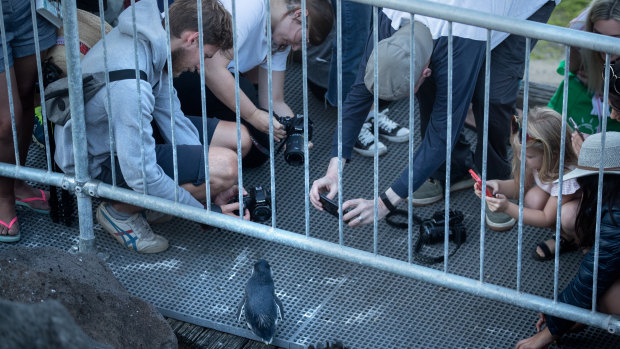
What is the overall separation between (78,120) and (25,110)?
632mm

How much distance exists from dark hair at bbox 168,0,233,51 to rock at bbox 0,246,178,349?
3.66 feet

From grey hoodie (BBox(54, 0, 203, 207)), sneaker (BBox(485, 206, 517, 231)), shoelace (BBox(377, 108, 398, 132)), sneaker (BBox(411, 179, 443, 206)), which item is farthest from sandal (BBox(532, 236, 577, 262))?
grey hoodie (BBox(54, 0, 203, 207))

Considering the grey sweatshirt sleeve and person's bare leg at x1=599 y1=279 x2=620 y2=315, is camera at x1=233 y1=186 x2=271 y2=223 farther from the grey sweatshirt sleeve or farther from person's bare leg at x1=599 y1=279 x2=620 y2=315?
person's bare leg at x1=599 y1=279 x2=620 y2=315

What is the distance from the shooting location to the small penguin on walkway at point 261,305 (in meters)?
3.66

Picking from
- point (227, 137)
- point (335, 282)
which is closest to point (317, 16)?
point (227, 137)

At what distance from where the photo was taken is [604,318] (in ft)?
11.1

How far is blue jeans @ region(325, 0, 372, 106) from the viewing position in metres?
5.13

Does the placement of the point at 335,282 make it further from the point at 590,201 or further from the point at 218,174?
the point at 590,201

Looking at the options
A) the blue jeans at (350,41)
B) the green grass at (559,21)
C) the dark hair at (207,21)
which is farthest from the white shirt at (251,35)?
the green grass at (559,21)

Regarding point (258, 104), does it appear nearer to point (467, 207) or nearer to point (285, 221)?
point (285, 221)

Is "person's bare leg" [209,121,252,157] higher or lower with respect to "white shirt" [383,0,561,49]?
lower

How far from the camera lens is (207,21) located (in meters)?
3.96

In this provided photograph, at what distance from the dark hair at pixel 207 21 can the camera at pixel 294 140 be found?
0.63 m

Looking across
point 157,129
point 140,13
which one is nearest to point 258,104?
point 157,129
